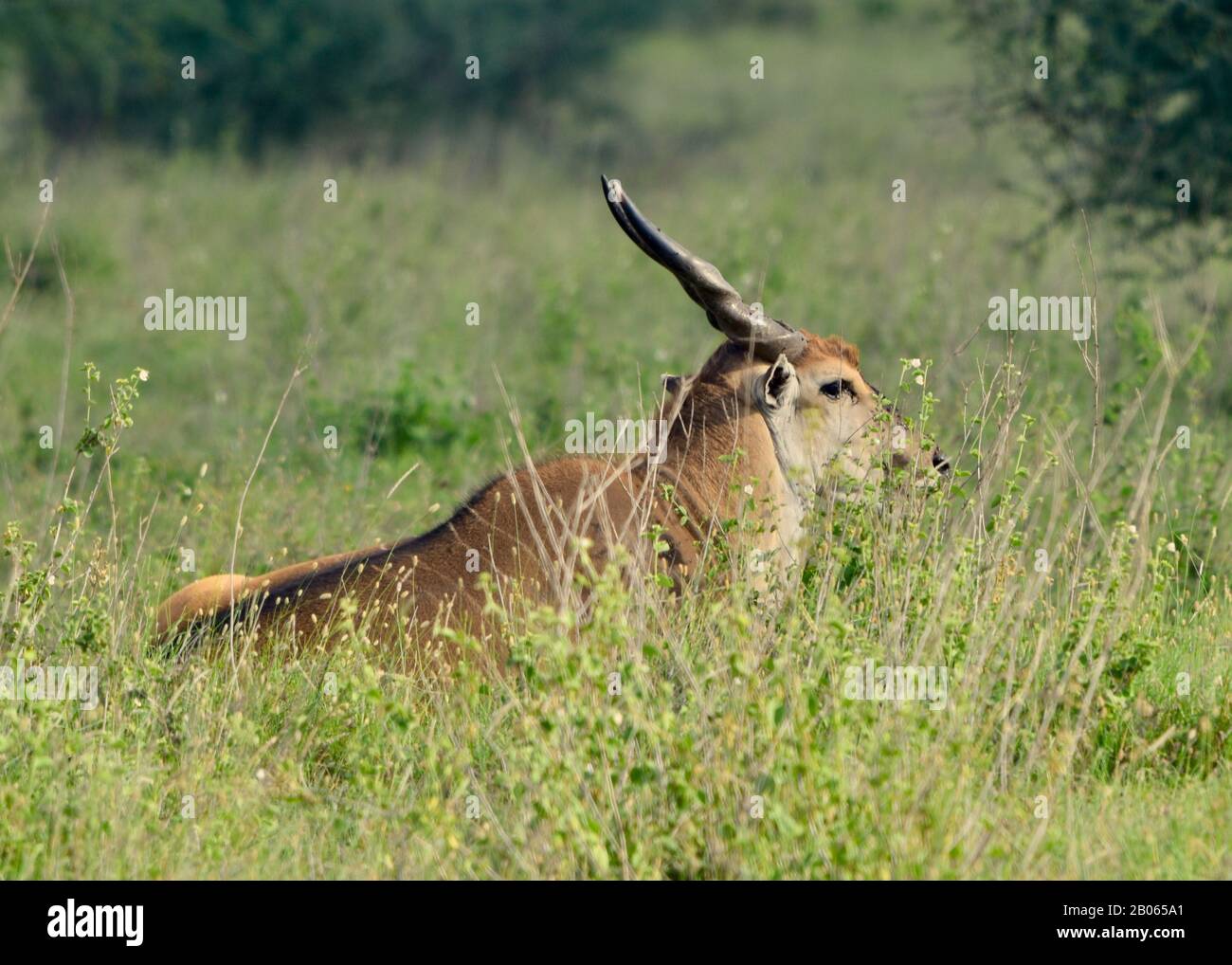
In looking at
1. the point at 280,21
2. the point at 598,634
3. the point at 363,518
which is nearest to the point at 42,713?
the point at 598,634

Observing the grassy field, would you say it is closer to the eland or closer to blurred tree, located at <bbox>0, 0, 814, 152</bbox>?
the eland

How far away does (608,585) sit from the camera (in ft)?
14.0

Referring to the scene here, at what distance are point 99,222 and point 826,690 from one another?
13964 millimetres

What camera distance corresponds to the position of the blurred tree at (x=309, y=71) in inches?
1030

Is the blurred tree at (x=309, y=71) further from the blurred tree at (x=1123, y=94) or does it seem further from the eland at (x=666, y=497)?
the eland at (x=666, y=497)

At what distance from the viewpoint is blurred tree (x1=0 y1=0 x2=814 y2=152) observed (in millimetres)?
26156

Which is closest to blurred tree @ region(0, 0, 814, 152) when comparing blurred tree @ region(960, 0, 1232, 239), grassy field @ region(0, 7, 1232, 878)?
grassy field @ region(0, 7, 1232, 878)

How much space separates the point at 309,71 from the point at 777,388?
2203cm

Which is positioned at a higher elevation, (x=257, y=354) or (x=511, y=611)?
(x=257, y=354)

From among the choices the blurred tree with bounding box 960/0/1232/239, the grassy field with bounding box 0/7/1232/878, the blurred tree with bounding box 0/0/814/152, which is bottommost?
the grassy field with bounding box 0/7/1232/878

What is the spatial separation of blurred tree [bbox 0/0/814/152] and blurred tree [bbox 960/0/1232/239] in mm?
14415

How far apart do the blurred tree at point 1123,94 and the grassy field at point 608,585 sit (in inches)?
15.1

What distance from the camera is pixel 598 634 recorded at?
173 inches
